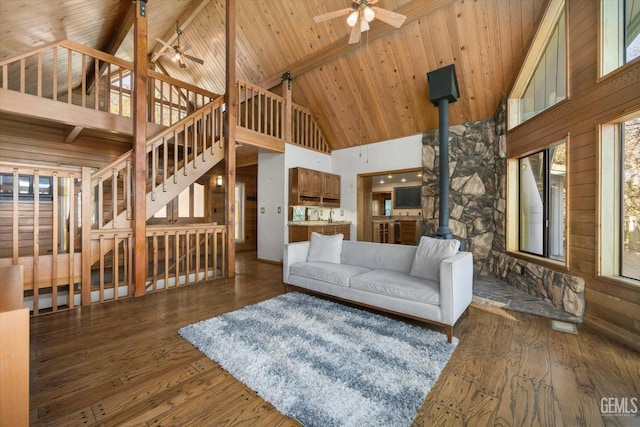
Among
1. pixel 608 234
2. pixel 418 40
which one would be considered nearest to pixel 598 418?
pixel 608 234

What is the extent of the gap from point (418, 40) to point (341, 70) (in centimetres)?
156

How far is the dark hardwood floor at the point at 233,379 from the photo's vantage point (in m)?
1.49

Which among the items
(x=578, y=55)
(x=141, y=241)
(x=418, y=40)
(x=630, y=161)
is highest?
(x=418, y=40)

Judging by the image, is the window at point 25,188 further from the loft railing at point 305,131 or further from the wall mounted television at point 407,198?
the wall mounted television at point 407,198

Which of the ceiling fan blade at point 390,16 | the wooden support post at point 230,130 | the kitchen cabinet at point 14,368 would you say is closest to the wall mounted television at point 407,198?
the ceiling fan blade at point 390,16

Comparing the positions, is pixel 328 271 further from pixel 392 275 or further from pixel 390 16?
pixel 390 16

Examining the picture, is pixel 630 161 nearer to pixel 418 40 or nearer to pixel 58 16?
pixel 418 40

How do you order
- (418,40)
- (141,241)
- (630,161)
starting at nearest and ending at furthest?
(630,161) < (141,241) < (418,40)

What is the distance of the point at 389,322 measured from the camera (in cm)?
271

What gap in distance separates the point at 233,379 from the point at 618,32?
176 inches

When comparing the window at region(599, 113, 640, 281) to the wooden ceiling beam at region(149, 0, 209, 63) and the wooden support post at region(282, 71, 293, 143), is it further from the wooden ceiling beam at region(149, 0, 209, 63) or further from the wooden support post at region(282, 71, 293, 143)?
the wooden ceiling beam at region(149, 0, 209, 63)

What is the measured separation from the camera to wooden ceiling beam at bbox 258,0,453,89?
3969 millimetres

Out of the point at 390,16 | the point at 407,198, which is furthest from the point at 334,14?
the point at 407,198

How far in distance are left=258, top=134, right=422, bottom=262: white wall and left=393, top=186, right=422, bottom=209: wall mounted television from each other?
12.0 feet
